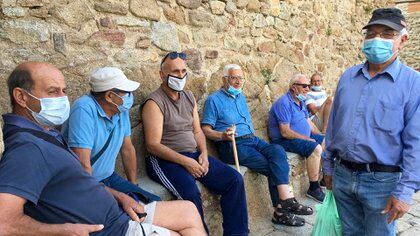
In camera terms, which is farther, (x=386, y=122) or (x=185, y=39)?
(x=185, y=39)

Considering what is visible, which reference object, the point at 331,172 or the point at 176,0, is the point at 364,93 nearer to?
the point at 331,172

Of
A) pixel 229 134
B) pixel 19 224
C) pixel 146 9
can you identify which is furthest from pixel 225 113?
pixel 19 224

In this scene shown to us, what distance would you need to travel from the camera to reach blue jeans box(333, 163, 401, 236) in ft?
6.49

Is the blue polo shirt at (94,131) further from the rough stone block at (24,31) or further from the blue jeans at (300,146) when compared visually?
the blue jeans at (300,146)

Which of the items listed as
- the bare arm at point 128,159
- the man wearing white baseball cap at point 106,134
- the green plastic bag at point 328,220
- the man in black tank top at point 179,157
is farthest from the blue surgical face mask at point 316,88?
the man wearing white baseball cap at point 106,134

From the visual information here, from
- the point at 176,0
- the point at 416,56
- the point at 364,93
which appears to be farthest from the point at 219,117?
→ the point at 416,56

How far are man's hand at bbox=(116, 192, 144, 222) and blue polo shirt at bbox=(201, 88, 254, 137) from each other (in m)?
1.55

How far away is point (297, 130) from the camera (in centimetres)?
421

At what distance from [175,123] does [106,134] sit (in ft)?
2.42

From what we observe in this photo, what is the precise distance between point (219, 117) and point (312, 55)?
8.12 ft

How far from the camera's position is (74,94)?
9.00ft

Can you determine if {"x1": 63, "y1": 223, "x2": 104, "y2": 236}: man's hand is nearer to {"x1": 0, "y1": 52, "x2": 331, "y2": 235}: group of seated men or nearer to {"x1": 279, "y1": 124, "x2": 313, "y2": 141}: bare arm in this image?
{"x1": 0, "y1": 52, "x2": 331, "y2": 235}: group of seated men

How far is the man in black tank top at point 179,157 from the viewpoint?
2.84 meters

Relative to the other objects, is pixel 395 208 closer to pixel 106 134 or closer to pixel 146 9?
pixel 106 134
